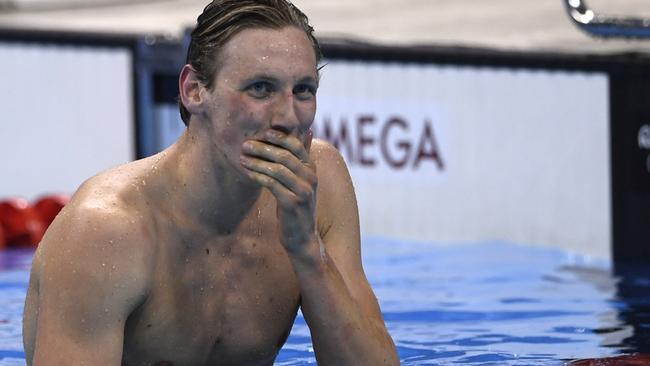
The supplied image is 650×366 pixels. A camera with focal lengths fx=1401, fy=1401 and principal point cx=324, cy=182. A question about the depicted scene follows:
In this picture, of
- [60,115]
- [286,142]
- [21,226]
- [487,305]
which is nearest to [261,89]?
[286,142]

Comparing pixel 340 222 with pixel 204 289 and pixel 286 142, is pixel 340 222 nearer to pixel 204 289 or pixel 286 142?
pixel 204 289

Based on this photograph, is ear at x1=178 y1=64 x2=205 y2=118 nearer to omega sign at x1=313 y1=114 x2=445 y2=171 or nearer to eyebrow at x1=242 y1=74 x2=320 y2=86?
eyebrow at x1=242 y1=74 x2=320 y2=86

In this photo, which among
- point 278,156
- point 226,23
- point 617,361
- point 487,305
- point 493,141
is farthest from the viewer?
point 493,141

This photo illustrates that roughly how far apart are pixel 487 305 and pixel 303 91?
2358 mm

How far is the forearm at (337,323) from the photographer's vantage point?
8.45ft

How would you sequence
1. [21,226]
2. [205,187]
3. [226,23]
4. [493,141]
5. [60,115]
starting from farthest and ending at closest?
1. [60,115]
2. [21,226]
3. [493,141]
4. [205,187]
5. [226,23]

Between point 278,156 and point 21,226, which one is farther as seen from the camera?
point 21,226

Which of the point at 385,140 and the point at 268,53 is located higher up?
the point at 268,53

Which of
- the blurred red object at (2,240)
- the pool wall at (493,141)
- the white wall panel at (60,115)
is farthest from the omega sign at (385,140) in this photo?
the blurred red object at (2,240)

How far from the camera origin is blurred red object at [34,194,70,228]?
21.5 ft

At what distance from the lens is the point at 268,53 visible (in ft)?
7.97

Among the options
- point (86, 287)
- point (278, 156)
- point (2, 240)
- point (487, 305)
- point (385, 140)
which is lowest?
point (2, 240)

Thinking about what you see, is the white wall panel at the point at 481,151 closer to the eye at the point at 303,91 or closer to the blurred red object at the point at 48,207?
the blurred red object at the point at 48,207

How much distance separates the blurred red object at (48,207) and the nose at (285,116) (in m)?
4.34
